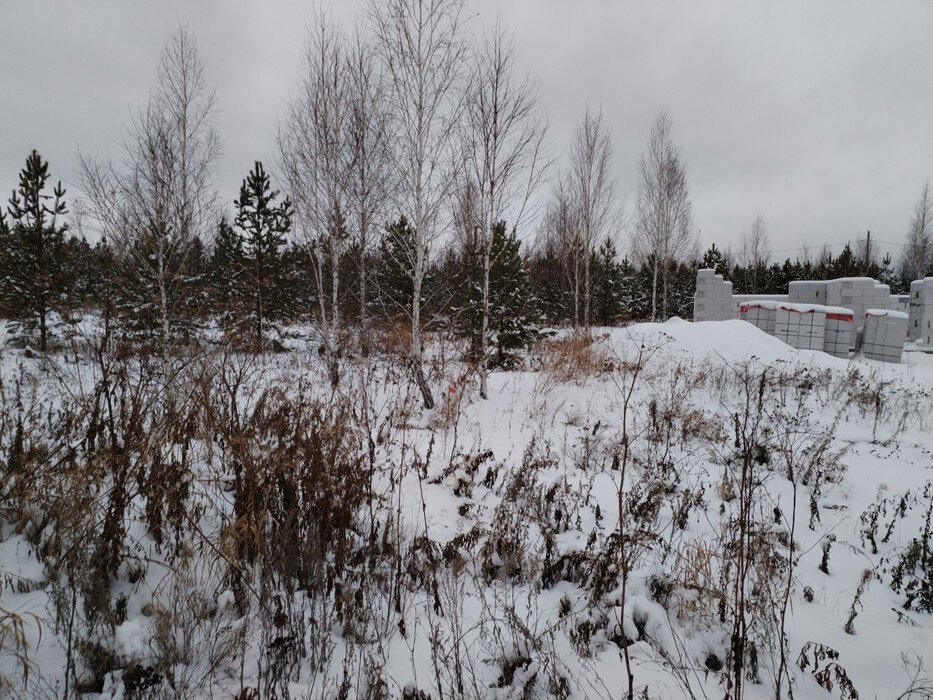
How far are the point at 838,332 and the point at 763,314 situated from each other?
194cm

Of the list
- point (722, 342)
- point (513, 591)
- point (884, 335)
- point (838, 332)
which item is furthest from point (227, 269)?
point (884, 335)

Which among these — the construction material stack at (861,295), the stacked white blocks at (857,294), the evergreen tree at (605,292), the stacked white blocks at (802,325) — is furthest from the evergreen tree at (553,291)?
the construction material stack at (861,295)

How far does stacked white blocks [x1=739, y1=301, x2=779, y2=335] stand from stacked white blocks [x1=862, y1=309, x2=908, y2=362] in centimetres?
240

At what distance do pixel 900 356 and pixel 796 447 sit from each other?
11.4 metres

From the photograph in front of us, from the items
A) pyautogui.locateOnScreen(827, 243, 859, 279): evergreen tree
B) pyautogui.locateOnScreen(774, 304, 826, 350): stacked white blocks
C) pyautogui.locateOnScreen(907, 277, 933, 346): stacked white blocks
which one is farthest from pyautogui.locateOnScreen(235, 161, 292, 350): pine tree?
pyautogui.locateOnScreen(827, 243, 859, 279): evergreen tree

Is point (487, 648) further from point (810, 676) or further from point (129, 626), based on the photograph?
point (129, 626)

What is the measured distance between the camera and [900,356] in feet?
37.5

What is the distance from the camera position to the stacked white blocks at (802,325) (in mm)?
12023

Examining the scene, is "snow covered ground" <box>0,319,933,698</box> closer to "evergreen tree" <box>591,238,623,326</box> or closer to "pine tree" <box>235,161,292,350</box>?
"pine tree" <box>235,161,292,350</box>

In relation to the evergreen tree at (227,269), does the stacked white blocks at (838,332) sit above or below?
below

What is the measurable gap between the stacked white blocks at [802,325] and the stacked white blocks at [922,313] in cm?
580

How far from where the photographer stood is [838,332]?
11961 millimetres

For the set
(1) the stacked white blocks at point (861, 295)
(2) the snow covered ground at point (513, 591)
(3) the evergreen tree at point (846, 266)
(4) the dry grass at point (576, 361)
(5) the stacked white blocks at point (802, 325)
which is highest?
(3) the evergreen tree at point (846, 266)

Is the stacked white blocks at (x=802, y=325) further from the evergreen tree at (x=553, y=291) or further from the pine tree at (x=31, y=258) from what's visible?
the pine tree at (x=31, y=258)
